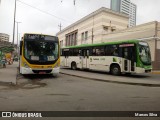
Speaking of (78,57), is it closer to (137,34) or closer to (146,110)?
(137,34)

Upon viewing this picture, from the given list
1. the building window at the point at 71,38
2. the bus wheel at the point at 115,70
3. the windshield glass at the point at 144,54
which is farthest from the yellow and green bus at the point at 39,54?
the building window at the point at 71,38

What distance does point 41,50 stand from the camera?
1422 centimetres

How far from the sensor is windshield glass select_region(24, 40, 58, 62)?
1386 cm

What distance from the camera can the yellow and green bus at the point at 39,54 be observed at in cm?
1371

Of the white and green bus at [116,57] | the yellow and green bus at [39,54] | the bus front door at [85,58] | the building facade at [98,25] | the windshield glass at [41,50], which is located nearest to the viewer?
the yellow and green bus at [39,54]

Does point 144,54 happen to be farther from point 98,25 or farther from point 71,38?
point 71,38

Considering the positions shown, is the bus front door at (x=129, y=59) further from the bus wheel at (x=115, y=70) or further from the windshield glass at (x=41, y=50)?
the windshield glass at (x=41, y=50)

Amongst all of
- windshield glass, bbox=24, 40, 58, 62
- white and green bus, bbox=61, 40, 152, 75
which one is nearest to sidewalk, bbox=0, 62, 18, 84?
windshield glass, bbox=24, 40, 58, 62

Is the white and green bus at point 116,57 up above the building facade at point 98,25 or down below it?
below

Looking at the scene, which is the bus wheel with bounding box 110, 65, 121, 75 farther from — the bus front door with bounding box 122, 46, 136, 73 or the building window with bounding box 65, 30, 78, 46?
the building window with bounding box 65, 30, 78, 46

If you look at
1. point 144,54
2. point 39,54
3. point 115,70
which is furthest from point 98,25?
point 39,54

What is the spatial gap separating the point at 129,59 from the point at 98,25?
1064 inches

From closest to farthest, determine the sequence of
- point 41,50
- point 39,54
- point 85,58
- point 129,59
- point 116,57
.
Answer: point 39,54, point 41,50, point 129,59, point 116,57, point 85,58

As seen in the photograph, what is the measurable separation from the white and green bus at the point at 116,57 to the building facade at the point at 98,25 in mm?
16835
